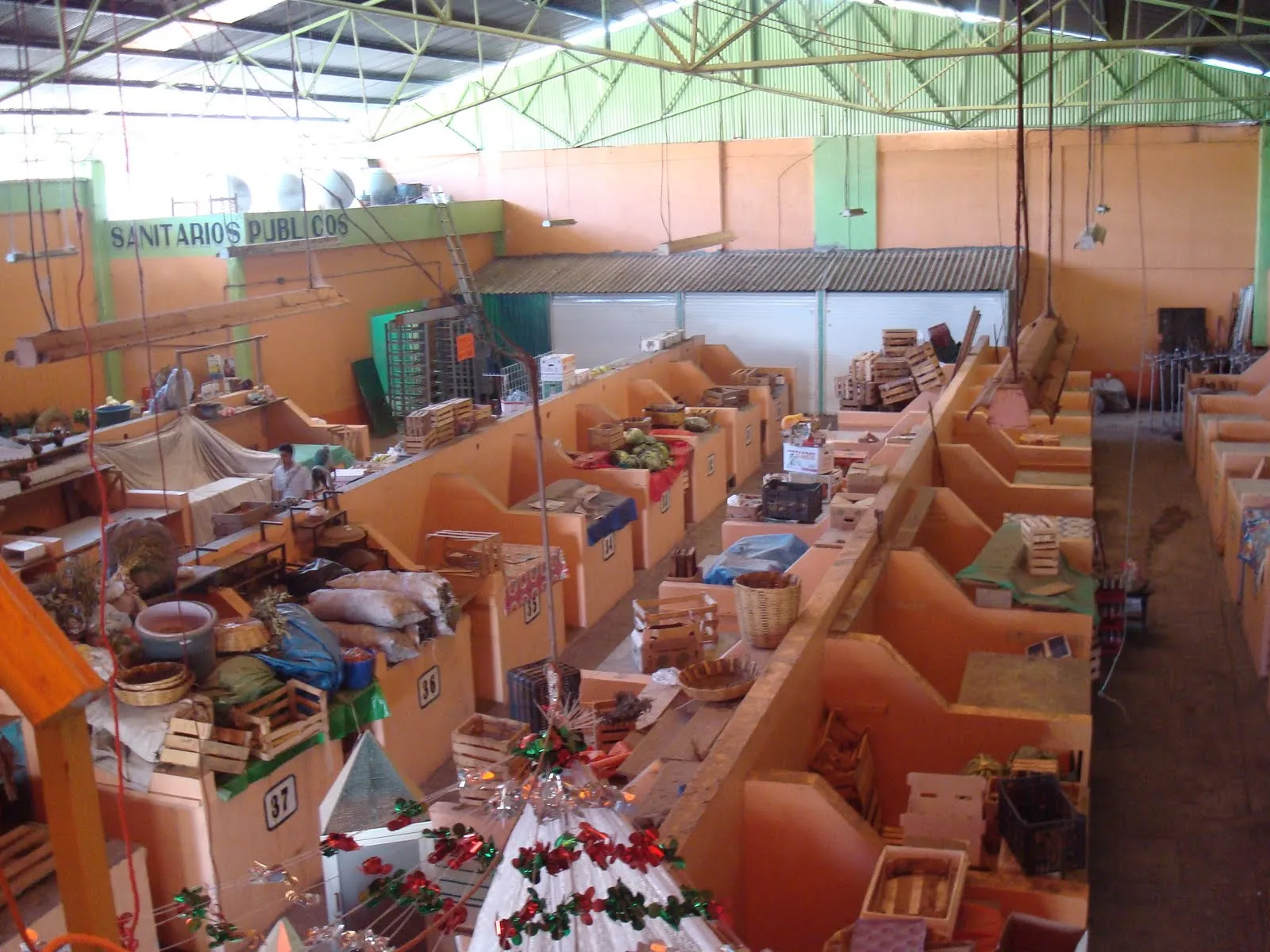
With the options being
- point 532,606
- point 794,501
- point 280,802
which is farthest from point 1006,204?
point 280,802

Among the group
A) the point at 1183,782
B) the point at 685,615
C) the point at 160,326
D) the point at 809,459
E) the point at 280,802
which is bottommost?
the point at 1183,782

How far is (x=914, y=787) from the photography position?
18.8ft

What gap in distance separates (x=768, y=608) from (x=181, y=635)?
3.15 metres

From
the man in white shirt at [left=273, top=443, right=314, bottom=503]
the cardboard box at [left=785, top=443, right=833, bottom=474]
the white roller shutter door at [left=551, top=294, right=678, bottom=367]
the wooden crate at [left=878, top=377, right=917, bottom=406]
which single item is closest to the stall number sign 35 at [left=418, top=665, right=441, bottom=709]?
the man in white shirt at [left=273, top=443, right=314, bottom=503]

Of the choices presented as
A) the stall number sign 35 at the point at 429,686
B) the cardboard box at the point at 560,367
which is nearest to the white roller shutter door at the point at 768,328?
the cardboard box at the point at 560,367

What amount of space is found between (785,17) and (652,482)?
11331 mm

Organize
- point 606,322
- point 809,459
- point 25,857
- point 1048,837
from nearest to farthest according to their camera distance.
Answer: point 1048,837
point 25,857
point 809,459
point 606,322

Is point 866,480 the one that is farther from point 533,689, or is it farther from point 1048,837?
point 1048,837

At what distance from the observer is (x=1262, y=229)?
18984 mm

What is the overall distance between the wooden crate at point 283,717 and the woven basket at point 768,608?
242 centimetres

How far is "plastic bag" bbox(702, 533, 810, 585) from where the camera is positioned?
366 inches

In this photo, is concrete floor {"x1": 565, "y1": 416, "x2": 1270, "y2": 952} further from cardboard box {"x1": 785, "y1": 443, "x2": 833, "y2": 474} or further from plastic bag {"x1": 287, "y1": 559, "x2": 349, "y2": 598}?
plastic bag {"x1": 287, "y1": 559, "x2": 349, "y2": 598}

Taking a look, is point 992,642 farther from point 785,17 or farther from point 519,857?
point 785,17

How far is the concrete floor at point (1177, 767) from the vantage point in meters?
6.47
